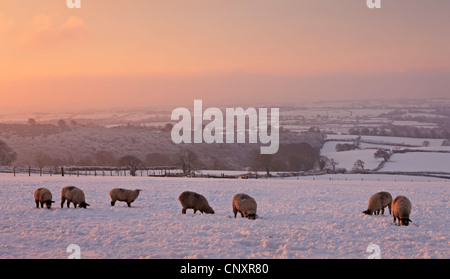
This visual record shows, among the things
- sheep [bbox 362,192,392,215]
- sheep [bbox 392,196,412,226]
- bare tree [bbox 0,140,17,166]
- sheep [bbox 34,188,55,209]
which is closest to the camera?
sheep [bbox 392,196,412,226]

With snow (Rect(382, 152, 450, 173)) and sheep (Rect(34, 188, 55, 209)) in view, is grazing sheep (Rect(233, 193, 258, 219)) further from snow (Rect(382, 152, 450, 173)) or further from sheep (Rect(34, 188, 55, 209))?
snow (Rect(382, 152, 450, 173))

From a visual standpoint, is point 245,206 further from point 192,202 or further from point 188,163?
point 188,163

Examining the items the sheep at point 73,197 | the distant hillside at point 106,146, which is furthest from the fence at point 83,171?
the distant hillside at point 106,146

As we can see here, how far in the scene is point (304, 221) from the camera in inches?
842

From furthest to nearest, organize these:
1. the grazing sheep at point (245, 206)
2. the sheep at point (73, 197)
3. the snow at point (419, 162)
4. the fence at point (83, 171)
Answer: the snow at point (419, 162)
the fence at point (83, 171)
the sheep at point (73, 197)
the grazing sheep at point (245, 206)

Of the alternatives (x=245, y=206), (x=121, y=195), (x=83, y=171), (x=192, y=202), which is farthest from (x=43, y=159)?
(x=245, y=206)

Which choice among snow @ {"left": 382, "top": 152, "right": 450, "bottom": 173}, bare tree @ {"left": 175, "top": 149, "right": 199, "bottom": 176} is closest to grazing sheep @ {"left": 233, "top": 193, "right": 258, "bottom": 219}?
bare tree @ {"left": 175, "top": 149, "right": 199, "bottom": 176}

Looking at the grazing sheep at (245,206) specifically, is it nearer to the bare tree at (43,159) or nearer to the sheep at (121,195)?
the sheep at (121,195)

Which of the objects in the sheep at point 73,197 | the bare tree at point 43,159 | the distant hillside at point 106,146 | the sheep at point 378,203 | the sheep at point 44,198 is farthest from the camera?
the distant hillside at point 106,146

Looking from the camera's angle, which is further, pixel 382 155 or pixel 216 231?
pixel 382 155

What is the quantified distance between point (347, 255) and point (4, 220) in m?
15.2

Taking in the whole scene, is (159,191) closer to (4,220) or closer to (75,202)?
(75,202)
